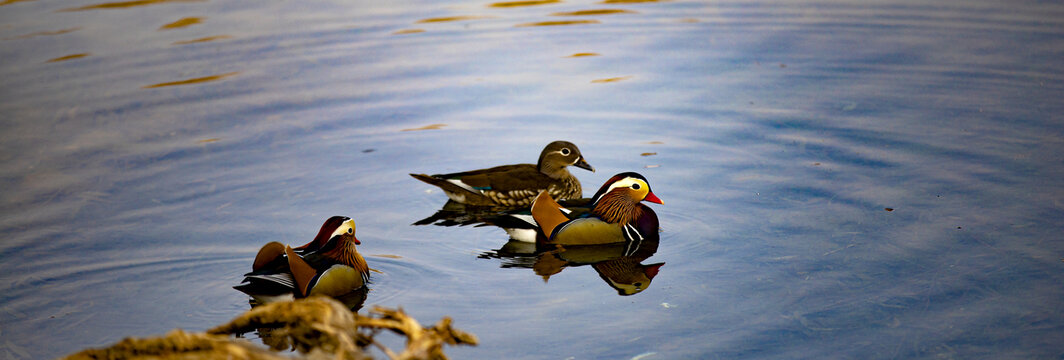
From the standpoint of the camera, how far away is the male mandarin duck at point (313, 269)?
6.65 metres

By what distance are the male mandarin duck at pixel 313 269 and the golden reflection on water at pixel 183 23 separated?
1086 centimetres

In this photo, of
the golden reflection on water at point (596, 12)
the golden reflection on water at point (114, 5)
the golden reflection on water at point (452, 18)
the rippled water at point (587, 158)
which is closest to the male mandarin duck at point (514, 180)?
the rippled water at point (587, 158)

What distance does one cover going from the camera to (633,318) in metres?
6.27

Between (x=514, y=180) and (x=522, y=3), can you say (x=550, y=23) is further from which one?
(x=514, y=180)

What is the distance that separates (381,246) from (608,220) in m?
1.83

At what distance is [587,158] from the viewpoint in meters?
10.0

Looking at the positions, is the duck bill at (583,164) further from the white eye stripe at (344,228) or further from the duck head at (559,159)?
the white eye stripe at (344,228)

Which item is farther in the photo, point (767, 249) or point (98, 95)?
point (98, 95)

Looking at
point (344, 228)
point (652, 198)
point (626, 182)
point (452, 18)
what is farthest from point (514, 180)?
point (452, 18)

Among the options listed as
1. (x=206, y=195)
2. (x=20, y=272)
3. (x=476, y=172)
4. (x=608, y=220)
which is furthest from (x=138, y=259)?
(x=608, y=220)

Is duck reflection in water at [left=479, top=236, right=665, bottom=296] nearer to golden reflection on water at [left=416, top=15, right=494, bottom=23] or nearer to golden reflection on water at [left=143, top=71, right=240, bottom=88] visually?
golden reflection on water at [left=143, top=71, right=240, bottom=88]

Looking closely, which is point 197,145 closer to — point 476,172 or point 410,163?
point 410,163

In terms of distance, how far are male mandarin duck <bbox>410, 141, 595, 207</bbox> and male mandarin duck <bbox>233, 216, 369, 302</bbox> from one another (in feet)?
6.35

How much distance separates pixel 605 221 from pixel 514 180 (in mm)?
1369
